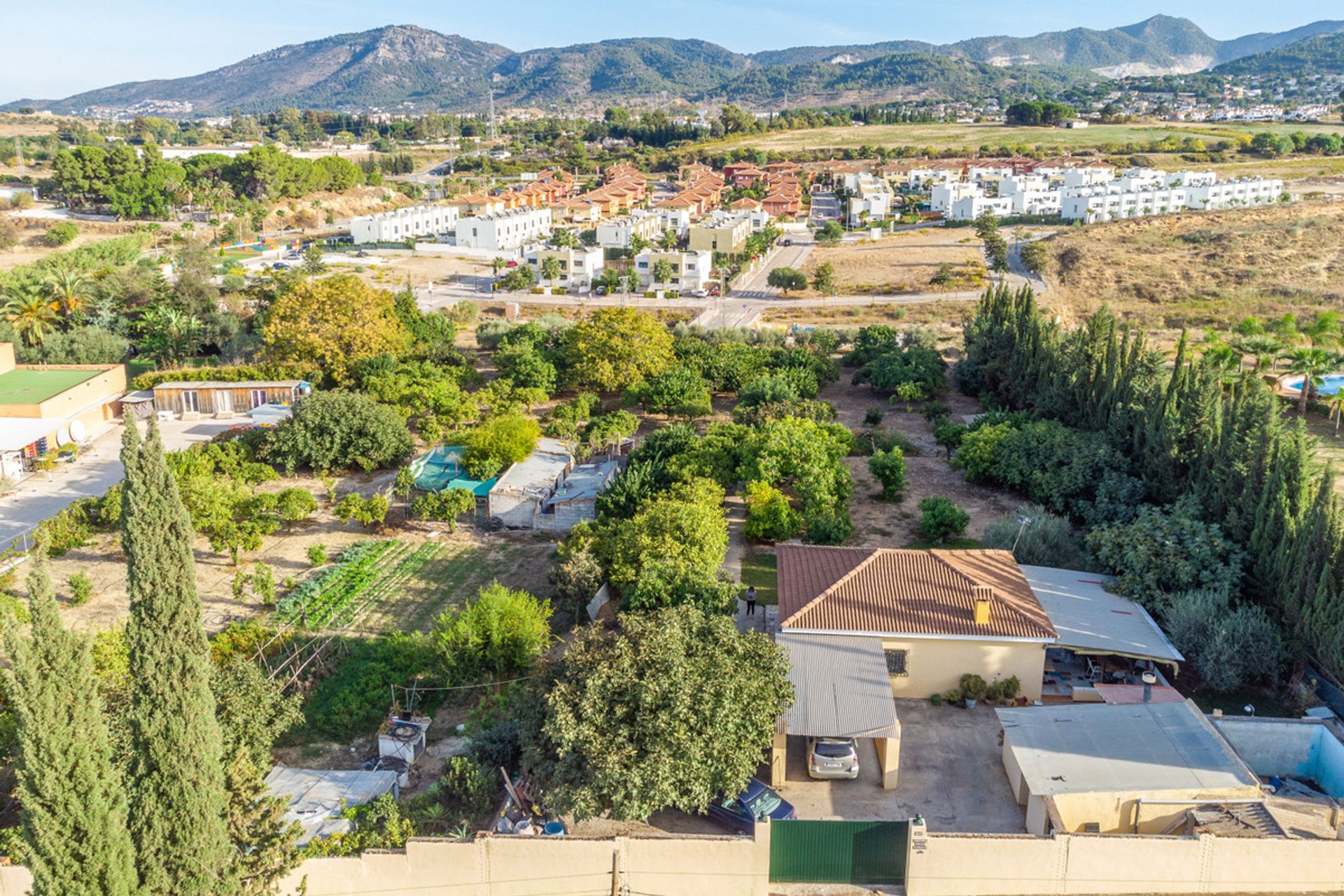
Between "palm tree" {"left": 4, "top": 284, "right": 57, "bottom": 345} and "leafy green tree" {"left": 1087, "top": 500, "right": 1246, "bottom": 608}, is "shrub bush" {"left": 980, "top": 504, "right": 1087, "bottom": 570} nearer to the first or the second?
"leafy green tree" {"left": 1087, "top": 500, "right": 1246, "bottom": 608}

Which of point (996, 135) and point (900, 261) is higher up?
point (996, 135)

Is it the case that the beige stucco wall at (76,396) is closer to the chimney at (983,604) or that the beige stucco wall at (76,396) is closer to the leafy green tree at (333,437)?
the leafy green tree at (333,437)

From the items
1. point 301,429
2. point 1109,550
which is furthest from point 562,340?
point 1109,550

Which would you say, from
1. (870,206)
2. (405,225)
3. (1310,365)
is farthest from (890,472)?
(870,206)

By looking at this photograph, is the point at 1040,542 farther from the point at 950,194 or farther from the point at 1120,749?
the point at 950,194

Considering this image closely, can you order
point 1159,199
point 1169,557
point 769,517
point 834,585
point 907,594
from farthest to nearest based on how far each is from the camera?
point 1159,199 < point 769,517 < point 1169,557 < point 834,585 < point 907,594
